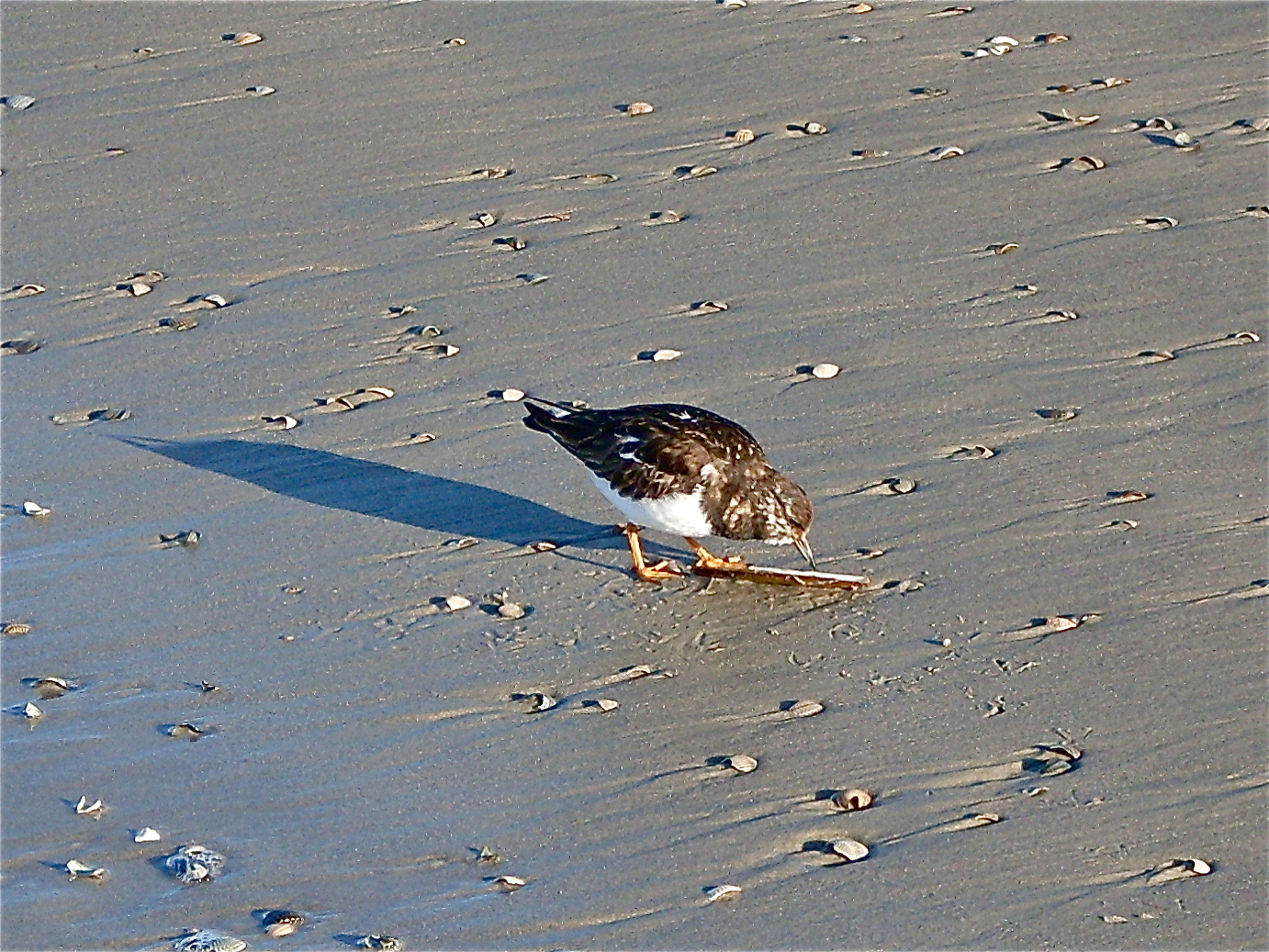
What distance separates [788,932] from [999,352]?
9.14 ft

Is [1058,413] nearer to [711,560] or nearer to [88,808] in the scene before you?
[711,560]

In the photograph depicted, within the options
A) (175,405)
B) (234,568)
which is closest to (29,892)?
(234,568)

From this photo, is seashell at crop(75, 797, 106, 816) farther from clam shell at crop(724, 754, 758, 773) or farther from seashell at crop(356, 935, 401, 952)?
clam shell at crop(724, 754, 758, 773)

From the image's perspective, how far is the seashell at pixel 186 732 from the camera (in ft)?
14.9

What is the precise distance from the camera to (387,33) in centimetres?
834

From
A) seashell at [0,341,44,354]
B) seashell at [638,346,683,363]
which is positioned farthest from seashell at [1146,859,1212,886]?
seashell at [0,341,44,354]

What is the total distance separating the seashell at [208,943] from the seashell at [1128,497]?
281 cm

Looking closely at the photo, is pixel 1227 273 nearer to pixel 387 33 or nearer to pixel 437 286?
pixel 437 286

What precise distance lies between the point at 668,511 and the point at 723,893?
4.83 ft

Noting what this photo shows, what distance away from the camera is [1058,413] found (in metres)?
5.64

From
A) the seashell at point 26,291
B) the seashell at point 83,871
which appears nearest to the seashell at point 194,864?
the seashell at point 83,871

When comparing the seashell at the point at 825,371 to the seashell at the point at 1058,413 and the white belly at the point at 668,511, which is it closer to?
the seashell at the point at 1058,413

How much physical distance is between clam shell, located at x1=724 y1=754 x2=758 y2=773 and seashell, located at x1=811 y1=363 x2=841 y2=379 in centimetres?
192

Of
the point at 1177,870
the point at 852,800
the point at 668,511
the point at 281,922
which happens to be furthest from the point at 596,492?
the point at 1177,870
